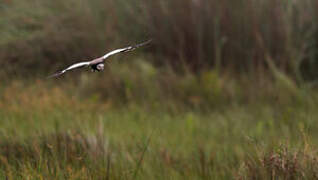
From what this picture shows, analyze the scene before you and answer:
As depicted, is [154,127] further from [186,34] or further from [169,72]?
[186,34]

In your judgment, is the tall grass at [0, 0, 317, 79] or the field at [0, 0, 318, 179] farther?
the tall grass at [0, 0, 317, 79]

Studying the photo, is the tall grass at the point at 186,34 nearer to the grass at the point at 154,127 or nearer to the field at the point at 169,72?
the field at the point at 169,72

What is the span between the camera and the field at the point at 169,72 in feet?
11.5

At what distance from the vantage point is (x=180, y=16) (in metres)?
4.67

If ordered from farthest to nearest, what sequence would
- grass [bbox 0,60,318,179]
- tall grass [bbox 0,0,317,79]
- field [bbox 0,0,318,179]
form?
tall grass [bbox 0,0,317,79], field [bbox 0,0,318,179], grass [bbox 0,60,318,179]

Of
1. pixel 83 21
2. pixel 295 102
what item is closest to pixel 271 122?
pixel 295 102

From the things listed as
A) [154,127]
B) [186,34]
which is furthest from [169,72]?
[154,127]

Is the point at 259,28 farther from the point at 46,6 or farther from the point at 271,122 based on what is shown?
the point at 46,6

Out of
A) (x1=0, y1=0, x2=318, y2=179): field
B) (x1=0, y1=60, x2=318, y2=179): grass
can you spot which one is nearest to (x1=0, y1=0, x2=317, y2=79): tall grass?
(x1=0, y1=0, x2=318, y2=179): field

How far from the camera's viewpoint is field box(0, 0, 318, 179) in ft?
11.5

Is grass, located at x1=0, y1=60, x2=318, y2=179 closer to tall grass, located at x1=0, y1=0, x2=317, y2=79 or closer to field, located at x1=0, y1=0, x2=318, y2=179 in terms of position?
field, located at x1=0, y1=0, x2=318, y2=179

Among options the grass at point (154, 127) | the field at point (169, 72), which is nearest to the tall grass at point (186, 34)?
the field at point (169, 72)

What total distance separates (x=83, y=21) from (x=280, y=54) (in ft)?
6.08

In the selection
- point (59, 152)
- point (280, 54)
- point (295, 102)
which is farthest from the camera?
point (280, 54)
